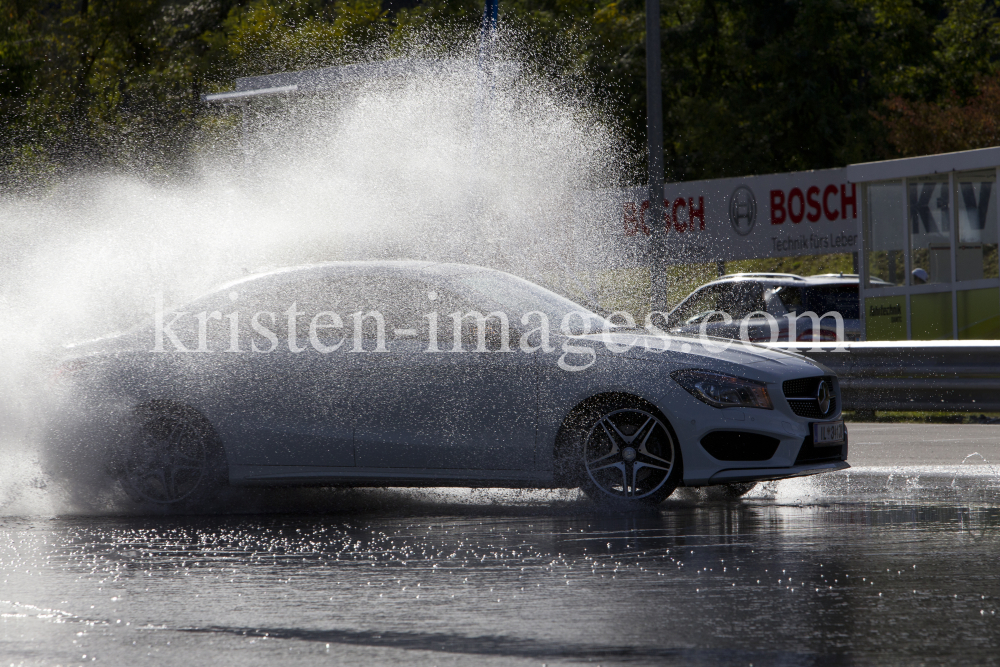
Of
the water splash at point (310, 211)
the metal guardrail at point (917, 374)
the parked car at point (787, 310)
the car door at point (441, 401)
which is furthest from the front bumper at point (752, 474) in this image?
the parked car at point (787, 310)

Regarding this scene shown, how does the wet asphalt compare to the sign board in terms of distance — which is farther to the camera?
the sign board

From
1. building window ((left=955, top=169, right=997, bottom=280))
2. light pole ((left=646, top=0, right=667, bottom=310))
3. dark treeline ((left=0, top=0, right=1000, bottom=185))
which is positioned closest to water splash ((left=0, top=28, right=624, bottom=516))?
light pole ((left=646, top=0, right=667, bottom=310))

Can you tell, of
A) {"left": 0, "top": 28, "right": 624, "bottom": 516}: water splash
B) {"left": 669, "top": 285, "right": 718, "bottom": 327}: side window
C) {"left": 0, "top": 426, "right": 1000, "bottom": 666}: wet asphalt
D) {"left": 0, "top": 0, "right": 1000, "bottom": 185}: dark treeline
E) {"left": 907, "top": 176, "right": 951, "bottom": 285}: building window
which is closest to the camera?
{"left": 0, "top": 426, "right": 1000, "bottom": 666}: wet asphalt

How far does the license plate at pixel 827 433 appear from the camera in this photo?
841cm

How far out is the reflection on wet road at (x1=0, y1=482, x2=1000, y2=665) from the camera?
492 centimetres

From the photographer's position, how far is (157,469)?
28.5ft

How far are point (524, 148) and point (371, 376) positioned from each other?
12600 millimetres

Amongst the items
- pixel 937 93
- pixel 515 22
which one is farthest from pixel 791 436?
pixel 937 93

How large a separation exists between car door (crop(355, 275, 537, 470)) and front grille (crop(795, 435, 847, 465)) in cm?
155

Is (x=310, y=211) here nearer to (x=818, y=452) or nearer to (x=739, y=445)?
(x=739, y=445)

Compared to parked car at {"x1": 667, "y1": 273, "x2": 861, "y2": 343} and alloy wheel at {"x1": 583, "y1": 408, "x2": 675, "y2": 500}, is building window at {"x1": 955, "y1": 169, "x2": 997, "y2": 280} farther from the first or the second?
alloy wheel at {"x1": 583, "y1": 408, "x2": 675, "y2": 500}

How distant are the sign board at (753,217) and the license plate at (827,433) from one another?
593 inches

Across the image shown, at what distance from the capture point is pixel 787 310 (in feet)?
70.8

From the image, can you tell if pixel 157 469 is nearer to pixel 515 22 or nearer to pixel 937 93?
pixel 515 22
